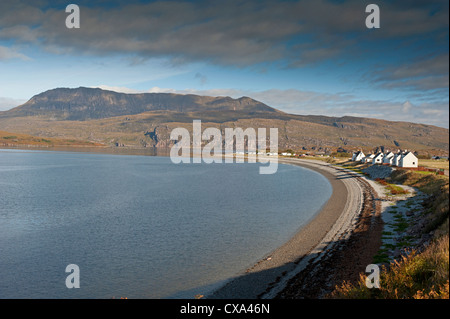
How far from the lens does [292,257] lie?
27.1m

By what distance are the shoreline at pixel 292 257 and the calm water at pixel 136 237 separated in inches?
48.6

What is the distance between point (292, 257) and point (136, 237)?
56.0ft

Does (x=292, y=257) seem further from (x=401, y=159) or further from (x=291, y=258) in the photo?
(x=401, y=159)

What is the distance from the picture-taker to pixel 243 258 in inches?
1091

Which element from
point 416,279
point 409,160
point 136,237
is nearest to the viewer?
point 416,279

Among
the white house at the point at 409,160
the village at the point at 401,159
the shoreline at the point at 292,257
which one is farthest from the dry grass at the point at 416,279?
the village at the point at 401,159

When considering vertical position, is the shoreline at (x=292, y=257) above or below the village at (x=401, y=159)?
below

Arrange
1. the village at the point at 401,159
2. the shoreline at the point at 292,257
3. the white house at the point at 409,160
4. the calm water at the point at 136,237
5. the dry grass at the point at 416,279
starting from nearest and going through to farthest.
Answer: the dry grass at the point at 416,279 → the shoreline at the point at 292,257 → the calm water at the point at 136,237 → the white house at the point at 409,160 → the village at the point at 401,159

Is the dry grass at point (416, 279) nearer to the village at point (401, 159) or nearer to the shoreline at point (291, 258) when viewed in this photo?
the shoreline at point (291, 258)

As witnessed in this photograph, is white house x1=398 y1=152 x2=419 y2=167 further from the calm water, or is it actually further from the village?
the calm water

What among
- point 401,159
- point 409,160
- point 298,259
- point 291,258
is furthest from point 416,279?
point 401,159

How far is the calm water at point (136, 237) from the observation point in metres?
22.6

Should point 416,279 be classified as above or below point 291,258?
above
